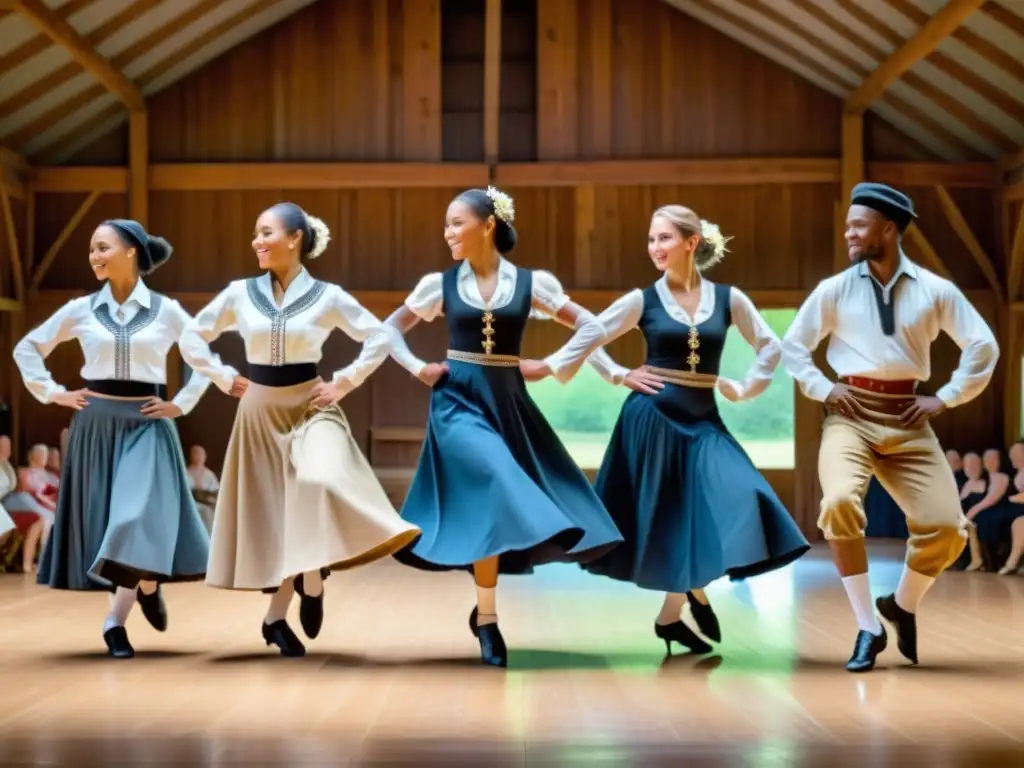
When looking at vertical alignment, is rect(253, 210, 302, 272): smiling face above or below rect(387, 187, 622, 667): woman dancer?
above

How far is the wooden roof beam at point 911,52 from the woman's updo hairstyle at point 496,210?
470 centimetres

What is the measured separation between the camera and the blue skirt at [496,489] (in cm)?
448

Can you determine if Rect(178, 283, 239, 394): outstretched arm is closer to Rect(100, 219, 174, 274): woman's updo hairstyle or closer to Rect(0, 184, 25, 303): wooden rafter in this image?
Rect(100, 219, 174, 274): woman's updo hairstyle

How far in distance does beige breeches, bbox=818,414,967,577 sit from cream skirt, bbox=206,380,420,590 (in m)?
1.35

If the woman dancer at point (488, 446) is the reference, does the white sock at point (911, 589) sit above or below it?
below

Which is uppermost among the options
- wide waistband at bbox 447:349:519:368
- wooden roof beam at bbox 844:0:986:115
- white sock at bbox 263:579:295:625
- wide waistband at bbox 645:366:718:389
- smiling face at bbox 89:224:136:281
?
wooden roof beam at bbox 844:0:986:115

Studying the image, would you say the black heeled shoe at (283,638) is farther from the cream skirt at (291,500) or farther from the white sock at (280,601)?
the cream skirt at (291,500)

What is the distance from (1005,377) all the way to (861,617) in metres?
7.32

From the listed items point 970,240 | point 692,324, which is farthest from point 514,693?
point 970,240

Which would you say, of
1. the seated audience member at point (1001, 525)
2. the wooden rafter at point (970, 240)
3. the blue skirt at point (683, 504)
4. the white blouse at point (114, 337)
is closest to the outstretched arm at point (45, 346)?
the white blouse at point (114, 337)

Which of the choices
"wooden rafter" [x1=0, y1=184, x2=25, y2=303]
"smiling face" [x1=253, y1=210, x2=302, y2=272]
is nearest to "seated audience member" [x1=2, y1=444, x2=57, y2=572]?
"wooden rafter" [x1=0, y1=184, x2=25, y2=303]

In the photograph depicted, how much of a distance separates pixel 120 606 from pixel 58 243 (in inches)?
288

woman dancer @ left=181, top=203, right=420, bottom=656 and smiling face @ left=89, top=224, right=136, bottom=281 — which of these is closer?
woman dancer @ left=181, top=203, right=420, bottom=656

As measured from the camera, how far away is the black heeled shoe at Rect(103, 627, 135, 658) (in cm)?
484
